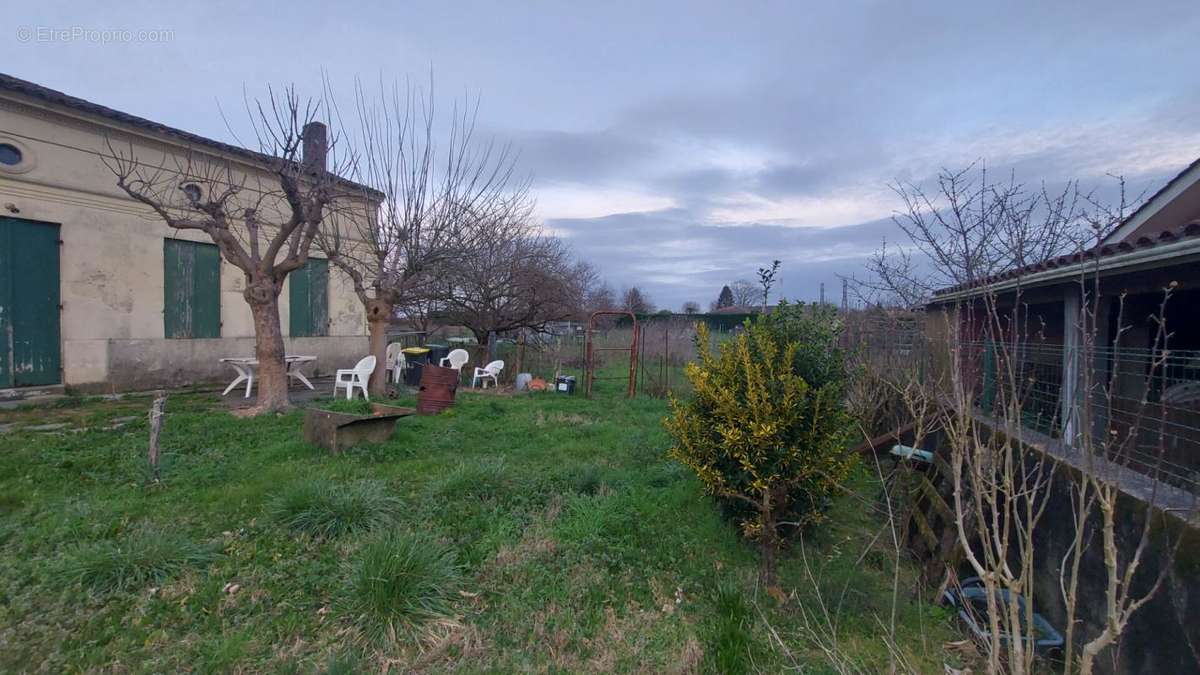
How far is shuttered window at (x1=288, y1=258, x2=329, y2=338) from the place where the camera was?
13.0 metres

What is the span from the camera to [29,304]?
9.04m

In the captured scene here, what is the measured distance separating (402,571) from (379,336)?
740 cm

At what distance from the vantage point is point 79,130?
948 cm

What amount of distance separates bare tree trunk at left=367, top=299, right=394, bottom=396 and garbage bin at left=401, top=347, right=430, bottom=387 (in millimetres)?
2105

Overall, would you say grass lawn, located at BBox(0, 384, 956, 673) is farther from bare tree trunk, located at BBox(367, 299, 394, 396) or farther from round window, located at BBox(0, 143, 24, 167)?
round window, located at BBox(0, 143, 24, 167)

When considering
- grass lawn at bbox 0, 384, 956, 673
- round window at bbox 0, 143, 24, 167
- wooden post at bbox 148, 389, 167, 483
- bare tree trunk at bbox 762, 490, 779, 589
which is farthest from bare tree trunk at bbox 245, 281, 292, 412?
bare tree trunk at bbox 762, 490, 779, 589

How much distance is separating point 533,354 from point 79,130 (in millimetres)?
9483

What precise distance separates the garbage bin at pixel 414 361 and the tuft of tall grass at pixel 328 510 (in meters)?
8.33

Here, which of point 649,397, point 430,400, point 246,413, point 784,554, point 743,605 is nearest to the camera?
point 743,605

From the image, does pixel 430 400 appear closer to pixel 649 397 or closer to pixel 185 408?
pixel 185 408

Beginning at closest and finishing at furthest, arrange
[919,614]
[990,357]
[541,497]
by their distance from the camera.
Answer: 1. [919,614]
2. [541,497]
3. [990,357]

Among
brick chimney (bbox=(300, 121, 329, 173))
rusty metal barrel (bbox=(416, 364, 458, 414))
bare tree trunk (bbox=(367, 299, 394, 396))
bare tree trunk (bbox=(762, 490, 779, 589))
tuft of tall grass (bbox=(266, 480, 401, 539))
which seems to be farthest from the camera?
bare tree trunk (bbox=(367, 299, 394, 396))

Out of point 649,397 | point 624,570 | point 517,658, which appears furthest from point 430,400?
point 517,658

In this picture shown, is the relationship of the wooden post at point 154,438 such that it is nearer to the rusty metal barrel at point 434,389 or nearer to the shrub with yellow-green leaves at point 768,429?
the rusty metal barrel at point 434,389
